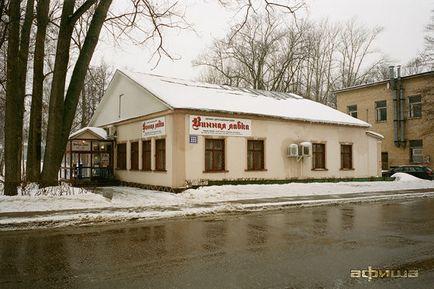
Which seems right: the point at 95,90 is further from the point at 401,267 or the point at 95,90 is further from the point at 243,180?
the point at 401,267

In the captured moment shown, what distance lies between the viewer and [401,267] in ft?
20.0

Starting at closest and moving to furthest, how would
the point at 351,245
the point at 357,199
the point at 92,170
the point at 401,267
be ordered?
the point at 401,267, the point at 351,245, the point at 357,199, the point at 92,170

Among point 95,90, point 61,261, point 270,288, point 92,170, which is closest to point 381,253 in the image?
point 270,288

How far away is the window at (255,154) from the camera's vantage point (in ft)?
66.7

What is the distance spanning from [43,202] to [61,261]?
735 centimetres

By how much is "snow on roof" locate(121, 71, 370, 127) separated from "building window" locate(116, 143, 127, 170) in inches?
179

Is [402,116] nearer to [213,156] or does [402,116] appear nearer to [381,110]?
[381,110]

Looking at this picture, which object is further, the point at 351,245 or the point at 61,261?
the point at 351,245

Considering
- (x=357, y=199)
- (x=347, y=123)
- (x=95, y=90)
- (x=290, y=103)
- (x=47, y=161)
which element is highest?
(x=95, y=90)

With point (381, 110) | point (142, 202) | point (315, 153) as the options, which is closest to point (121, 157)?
point (142, 202)

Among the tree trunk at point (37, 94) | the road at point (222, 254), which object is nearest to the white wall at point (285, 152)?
the tree trunk at point (37, 94)

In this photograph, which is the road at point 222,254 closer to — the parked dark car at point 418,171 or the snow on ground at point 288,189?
the snow on ground at point 288,189

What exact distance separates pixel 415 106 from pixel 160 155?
26.7 meters

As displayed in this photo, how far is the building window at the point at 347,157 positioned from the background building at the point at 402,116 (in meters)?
10.5
